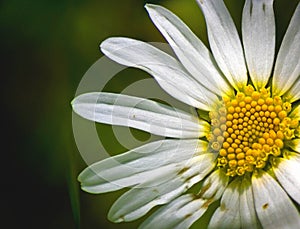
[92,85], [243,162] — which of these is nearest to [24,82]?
[92,85]

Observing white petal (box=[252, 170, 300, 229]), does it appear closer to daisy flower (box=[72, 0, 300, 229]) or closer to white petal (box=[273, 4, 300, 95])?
daisy flower (box=[72, 0, 300, 229])

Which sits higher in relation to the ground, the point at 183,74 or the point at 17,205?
the point at 183,74

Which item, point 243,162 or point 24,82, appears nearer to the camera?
point 243,162

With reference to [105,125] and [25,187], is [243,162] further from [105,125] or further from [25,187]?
[25,187]

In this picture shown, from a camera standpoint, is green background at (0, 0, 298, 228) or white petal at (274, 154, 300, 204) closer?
white petal at (274, 154, 300, 204)

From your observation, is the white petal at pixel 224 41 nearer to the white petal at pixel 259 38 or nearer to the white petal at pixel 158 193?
the white petal at pixel 259 38

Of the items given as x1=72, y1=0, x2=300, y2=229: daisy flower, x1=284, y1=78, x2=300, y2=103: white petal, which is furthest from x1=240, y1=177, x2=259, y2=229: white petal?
x1=284, y1=78, x2=300, y2=103: white petal
